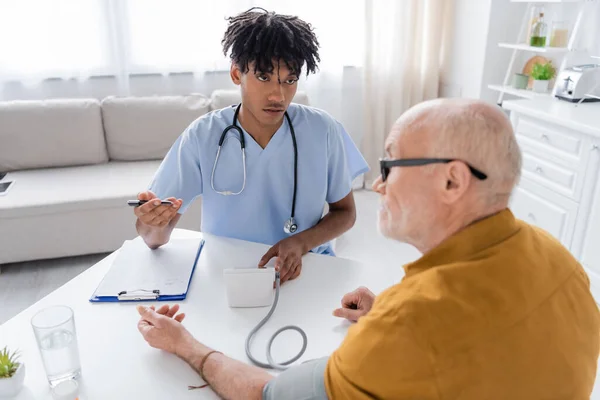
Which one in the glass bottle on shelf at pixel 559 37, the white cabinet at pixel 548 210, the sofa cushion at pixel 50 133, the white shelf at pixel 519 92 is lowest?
the white cabinet at pixel 548 210

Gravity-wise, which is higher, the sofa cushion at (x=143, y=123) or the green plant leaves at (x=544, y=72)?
the green plant leaves at (x=544, y=72)

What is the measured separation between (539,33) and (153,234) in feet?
8.72

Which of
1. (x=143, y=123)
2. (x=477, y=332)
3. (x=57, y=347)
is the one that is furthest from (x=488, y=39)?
(x=57, y=347)

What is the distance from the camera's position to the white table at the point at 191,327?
0.87 meters

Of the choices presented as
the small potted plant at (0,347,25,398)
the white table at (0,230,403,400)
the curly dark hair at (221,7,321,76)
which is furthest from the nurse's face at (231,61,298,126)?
the small potted plant at (0,347,25,398)

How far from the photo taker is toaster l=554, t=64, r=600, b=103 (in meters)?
2.55

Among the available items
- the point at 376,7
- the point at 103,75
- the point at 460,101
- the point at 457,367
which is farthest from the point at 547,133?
the point at 103,75

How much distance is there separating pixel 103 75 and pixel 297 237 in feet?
8.01

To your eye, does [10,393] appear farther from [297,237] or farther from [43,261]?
[43,261]

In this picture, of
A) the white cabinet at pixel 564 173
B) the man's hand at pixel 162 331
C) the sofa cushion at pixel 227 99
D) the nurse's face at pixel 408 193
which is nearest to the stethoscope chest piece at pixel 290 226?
the man's hand at pixel 162 331

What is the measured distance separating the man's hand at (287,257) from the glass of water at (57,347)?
0.47 meters

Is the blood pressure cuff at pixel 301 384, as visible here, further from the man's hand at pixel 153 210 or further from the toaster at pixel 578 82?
the toaster at pixel 578 82

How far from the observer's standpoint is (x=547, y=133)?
94.2 inches

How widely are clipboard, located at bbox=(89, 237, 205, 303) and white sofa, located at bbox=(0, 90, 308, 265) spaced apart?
1401 millimetres
